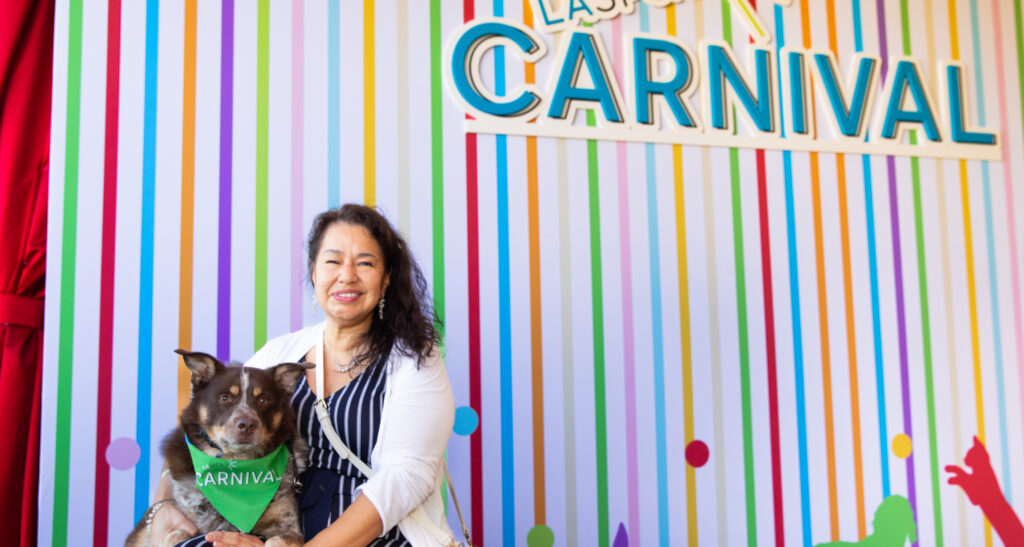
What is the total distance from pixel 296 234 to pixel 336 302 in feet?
2.02

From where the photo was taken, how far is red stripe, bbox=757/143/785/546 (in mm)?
2611

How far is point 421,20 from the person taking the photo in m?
2.47

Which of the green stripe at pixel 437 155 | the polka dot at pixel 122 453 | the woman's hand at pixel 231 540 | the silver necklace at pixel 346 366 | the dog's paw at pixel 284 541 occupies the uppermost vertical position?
the green stripe at pixel 437 155

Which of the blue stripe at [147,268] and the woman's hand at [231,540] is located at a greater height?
the blue stripe at [147,268]

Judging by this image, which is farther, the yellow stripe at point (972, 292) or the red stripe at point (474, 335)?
the yellow stripe at point (972, 292)

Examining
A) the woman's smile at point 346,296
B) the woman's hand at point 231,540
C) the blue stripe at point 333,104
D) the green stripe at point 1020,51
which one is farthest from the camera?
the green stripe at point 1020,51

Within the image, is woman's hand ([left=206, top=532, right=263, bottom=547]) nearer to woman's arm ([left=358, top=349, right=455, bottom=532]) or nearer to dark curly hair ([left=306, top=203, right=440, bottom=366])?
woman's arm ([left=358, top=349, right=455, bottom=532])

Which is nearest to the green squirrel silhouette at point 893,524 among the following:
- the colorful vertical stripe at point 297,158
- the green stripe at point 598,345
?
the green stripe at point 598,345

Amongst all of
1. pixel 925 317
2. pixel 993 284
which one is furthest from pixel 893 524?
pixel 993 284

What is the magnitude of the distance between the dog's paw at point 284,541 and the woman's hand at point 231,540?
20 mm

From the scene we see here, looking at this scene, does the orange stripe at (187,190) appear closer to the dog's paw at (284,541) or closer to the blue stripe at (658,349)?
the dog's paw at (284,541)

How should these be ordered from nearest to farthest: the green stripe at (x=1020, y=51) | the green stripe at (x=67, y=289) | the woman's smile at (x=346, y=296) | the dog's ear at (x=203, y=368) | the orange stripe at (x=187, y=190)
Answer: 1. the dog's ear at (x=203, y=368)
2. the woman's smile at (x=346, y=296)
3. the green stripe at (x=67, y=289)
4. the orange stripe at (x=187, y=190)
5. the green stripe at (x=1020, y=51)

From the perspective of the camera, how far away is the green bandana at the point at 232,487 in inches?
59.7

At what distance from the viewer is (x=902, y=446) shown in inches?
108
